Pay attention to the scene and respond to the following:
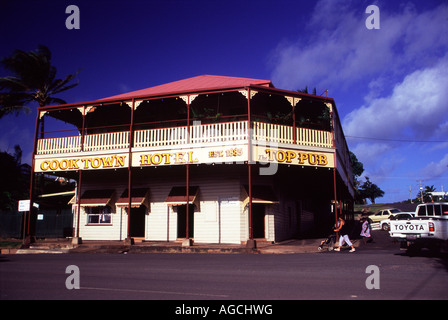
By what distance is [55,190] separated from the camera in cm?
3575

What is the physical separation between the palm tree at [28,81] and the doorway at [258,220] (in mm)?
18207

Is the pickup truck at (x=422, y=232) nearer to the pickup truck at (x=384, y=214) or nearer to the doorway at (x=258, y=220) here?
the doorway at (x=258, y=220)

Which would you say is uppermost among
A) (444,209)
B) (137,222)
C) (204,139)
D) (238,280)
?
(204,139)

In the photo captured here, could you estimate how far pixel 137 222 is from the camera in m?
20.3

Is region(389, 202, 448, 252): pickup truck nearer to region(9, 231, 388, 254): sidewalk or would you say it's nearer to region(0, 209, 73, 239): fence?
region(9, 231, 388, 254): sidewalk

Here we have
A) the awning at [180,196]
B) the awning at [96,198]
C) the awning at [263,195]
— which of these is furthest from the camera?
the awning at [96,198]

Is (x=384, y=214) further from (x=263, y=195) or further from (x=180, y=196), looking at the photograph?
(x=180, y=196)

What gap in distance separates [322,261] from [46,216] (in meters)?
19.6

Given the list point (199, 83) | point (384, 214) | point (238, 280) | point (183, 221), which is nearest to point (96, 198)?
point (183, 221)

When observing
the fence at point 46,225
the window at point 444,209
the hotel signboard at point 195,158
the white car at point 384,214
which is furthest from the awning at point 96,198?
the white car at point 384,214

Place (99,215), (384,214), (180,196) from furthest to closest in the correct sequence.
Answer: (384,214), (99,215), (180,196)

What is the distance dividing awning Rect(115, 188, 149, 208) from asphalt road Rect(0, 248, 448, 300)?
775 centimetres

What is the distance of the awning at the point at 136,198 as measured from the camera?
19.0 metres

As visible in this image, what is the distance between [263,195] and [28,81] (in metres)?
20.1
